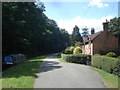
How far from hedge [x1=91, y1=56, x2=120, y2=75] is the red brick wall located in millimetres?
13635

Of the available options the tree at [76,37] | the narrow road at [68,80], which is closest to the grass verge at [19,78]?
the narrow road at [68,80]

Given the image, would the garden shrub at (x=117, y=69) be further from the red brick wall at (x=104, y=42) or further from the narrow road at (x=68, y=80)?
the red brick wall at (x=104, y=42)

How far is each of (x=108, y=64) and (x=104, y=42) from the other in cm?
1912

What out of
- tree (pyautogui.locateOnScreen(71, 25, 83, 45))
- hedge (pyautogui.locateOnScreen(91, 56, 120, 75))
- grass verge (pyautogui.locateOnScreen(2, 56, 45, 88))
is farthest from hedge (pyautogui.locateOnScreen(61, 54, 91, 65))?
tree (pyautogui.locateOnScreen(71, 25, 83, 45))

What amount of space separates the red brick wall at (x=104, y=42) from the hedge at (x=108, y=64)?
44.7 ft

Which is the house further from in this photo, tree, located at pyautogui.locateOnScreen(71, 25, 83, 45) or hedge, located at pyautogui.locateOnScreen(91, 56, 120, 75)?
tree, located at pyautogui.locateOnScreen(71, 25, 83, 45)

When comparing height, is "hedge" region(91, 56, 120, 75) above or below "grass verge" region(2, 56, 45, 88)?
above

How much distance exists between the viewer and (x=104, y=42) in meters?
33.5

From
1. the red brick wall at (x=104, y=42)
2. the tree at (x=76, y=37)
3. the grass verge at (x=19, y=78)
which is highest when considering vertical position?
the tree at (x=76, y=37)

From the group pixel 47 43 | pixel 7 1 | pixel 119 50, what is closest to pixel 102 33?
pixel 119 50

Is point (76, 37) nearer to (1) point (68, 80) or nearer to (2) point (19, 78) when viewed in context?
(2) point (19, 78)

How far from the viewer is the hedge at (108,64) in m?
13.2

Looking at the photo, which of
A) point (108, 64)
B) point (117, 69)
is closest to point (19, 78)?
point (117, 69)

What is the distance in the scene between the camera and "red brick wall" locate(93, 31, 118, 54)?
1300 inches
